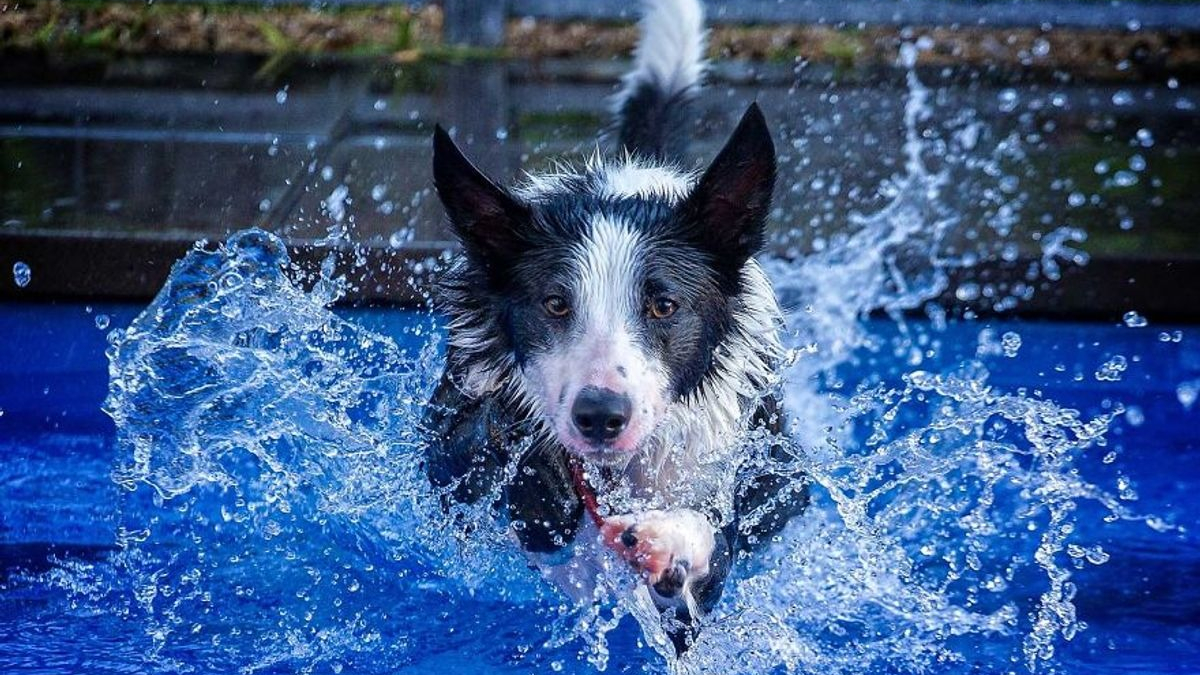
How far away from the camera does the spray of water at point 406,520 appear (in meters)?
3.80

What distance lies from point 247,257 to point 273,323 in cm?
26

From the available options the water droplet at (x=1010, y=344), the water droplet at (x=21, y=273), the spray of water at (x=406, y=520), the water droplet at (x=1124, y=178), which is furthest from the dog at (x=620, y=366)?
the water droplet at (x=1124, y=178)

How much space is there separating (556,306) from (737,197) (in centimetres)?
48

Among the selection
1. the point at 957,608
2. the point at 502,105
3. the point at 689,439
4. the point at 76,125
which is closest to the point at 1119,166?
the point at 502,105

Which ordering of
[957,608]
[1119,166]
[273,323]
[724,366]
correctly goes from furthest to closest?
[1119,166] < [273,323] < [957,608] < [724,366]

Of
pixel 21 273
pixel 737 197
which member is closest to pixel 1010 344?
pixel 737 197

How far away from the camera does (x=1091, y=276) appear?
5.57 m

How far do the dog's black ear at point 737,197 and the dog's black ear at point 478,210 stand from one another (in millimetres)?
399

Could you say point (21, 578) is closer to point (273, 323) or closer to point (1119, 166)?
point (273, 323)

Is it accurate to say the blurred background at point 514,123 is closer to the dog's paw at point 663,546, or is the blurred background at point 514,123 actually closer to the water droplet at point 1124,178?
the water droplet at point 1124,178

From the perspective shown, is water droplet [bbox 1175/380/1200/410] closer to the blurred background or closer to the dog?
the blurred background

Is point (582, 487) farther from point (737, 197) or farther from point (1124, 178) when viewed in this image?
point (1124, 178)

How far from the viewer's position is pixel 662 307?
339cm

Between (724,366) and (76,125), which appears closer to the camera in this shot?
(724,366)
